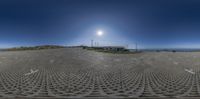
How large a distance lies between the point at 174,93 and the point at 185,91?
700 millimetres

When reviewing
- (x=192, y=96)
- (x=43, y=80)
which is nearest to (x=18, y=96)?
(x=43, y=80)

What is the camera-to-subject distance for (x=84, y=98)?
5.22 meters

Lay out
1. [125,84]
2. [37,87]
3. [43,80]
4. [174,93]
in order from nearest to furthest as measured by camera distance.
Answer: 1. [174,93]
2. [37,87]
3. [125,84]
4. [43,80]

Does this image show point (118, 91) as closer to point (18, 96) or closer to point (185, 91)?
point (185, 91)

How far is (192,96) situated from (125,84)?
3086 mm

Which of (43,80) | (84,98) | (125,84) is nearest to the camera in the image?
(84,98)

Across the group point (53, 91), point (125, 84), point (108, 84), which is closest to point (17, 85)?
point (53, 91)

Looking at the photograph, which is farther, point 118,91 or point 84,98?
point 118,91

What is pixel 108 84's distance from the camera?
6.90 metres

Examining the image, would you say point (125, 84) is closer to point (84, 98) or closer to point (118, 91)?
point (118, 91)

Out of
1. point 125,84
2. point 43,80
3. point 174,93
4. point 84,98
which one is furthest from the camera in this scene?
point 43,80

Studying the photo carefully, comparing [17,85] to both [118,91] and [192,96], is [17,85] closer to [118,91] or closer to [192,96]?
[118,91]

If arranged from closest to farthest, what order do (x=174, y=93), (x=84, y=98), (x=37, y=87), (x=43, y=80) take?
→ (x=84, y=98), (x=174, y=93), (x=37, y=87), (x=43, y=80)

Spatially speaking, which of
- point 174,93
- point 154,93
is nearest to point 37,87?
point 154,93
